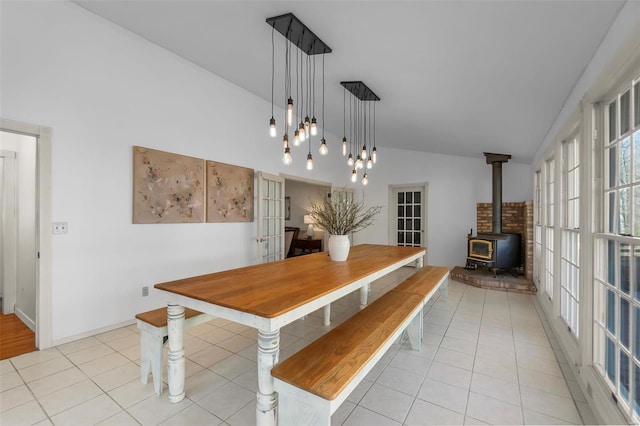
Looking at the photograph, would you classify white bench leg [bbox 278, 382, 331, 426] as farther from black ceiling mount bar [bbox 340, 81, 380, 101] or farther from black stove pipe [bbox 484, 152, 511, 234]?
black stove pipe [bbox 484, 152, 511, 234]

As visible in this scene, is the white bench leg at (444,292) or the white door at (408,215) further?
the white door at (408,215)

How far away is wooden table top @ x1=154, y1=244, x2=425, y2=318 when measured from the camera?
4.97ft

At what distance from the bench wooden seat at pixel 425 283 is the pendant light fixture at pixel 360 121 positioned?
4.59 feet

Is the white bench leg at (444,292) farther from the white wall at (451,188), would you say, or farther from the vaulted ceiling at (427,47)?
the vaulted ceiling at (427,47)

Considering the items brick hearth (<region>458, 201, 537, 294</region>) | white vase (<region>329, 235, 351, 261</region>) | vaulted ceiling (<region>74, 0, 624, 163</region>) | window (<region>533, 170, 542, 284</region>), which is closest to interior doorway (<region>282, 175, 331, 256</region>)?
brick hearth (<region>458, 201, 537, 294</region>)

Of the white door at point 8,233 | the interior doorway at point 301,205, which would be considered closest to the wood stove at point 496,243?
the interior doorway at point 301,205

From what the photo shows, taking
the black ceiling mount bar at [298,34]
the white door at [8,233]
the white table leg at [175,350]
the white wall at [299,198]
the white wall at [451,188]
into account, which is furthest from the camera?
the white wall at [299,198]

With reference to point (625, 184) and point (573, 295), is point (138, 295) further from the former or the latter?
point (573, 295)

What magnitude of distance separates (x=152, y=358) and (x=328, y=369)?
4.29 ft

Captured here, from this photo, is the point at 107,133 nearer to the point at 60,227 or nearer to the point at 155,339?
the point at 60,227

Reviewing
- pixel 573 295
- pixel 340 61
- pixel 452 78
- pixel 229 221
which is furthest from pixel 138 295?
pixel 573 295

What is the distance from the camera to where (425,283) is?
3.22 m

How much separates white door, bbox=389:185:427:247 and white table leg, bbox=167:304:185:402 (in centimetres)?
559

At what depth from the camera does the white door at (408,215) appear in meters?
6.44
